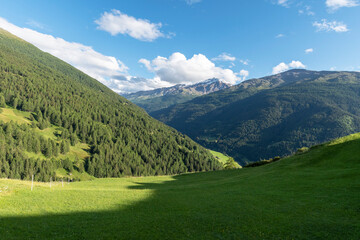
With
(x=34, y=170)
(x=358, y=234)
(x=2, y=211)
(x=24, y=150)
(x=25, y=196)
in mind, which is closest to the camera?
(x=358, y=234)

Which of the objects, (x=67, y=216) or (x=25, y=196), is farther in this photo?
(x=25, y=196)

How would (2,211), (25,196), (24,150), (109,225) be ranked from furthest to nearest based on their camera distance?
(24,150) < (25,196) < (2,211) < (109,225)

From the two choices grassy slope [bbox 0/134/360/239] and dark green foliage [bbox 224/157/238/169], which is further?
dark green foliage [bbox 224/157/238/169]

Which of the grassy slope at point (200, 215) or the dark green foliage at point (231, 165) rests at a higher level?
the grassy slope at point (200, 215)

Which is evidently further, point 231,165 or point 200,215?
point 231,165

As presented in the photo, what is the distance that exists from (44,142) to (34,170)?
109 ft

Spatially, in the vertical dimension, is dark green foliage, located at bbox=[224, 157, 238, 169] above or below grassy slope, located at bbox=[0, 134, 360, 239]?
below

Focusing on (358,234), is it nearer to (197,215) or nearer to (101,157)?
(197,215)

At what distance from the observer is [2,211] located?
70.2 feet

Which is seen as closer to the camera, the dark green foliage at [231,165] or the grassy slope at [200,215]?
the grassy slope at [200,215]

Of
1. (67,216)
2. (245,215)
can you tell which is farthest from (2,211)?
(245,215)

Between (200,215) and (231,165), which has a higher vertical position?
(200,215)

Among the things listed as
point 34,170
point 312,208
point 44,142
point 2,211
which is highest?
point 44,142

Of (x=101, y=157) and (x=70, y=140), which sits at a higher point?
(x=70, y=140)
